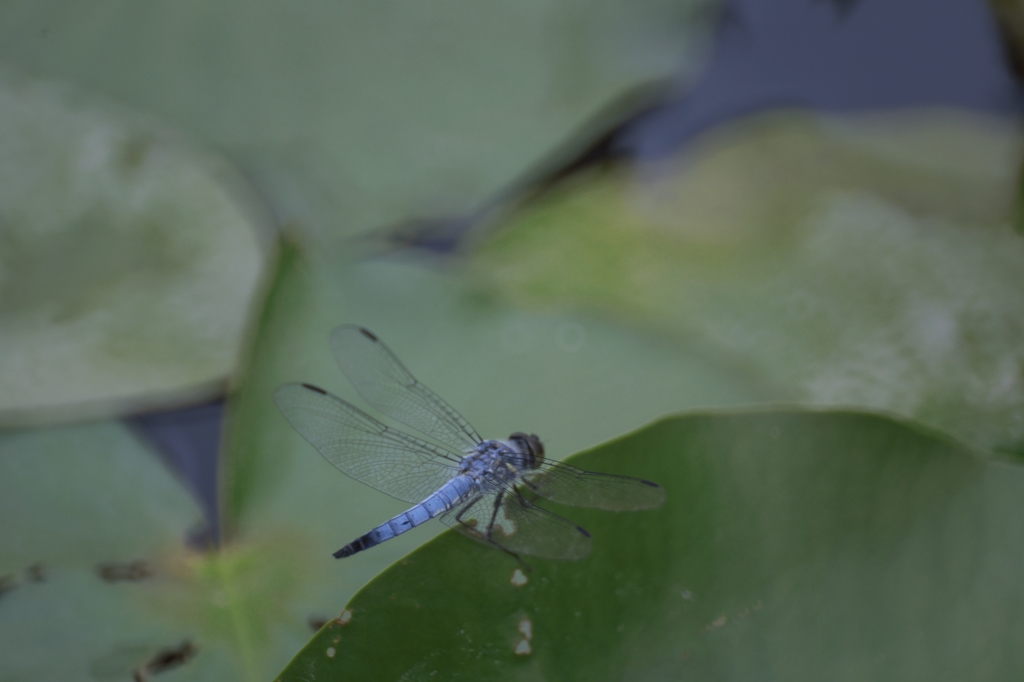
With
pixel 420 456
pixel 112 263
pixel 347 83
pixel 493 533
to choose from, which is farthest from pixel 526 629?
pixel 347 83

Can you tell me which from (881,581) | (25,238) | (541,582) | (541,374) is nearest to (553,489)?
(541,582)

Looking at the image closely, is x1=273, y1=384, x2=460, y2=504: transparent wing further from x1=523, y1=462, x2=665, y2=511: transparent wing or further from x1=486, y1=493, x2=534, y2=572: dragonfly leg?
x1=523, y1=462, x2=665, y2=511: transparent wing

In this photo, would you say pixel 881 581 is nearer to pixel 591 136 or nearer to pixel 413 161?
pixel 591 136

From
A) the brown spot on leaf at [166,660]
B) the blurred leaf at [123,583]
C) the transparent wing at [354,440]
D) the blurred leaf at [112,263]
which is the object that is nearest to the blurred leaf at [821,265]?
the transparent wing at [354,440]

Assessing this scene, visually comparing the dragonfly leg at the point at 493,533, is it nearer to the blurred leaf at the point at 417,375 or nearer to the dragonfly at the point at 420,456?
the dragonfly at the point at 420,456

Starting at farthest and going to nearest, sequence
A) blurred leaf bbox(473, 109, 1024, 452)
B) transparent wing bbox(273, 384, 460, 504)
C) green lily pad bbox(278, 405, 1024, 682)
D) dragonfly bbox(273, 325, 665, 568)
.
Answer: blurred leaf bbox(473, 109, 1024, 452), transparent wing bbox(273, 384, 460, 504), dragonfly bbox(273, 325, 665, 568), green lily pad bbox(278, 405, 1024, 682)

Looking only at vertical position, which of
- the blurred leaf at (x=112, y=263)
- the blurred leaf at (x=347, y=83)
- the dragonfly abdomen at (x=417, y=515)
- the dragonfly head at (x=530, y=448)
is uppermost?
the blurred leaf at (x=347, y=83)

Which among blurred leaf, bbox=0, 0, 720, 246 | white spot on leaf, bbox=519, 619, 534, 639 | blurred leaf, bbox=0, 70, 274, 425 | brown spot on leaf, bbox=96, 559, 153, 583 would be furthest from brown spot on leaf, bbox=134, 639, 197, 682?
blurred leaf, bbox=0, 0, 720, 246
